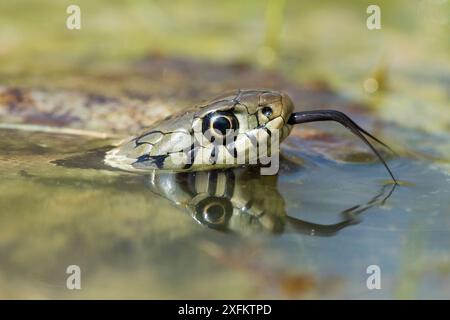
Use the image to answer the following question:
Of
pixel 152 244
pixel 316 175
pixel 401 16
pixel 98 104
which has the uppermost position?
pixel 401 16

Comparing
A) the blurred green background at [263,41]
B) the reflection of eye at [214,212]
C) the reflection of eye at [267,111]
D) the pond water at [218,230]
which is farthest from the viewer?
the blurred green background at [263,41]

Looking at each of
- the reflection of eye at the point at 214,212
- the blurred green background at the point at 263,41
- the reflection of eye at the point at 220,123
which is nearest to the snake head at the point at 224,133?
the reflection of eye at the point at 220,123

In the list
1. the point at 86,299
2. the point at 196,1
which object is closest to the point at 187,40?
the point at 196,1

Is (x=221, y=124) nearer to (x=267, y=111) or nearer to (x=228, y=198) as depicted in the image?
(x=267, y=111)

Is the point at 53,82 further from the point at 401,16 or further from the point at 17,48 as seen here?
the point at 401,16

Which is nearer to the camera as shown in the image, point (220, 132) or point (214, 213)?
point (214, 213)

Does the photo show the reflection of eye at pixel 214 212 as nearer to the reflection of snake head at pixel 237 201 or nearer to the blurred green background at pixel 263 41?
the reflection of snake head at pixel 237 201

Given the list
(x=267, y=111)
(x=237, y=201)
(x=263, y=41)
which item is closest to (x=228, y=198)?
(x=237, y=201)
